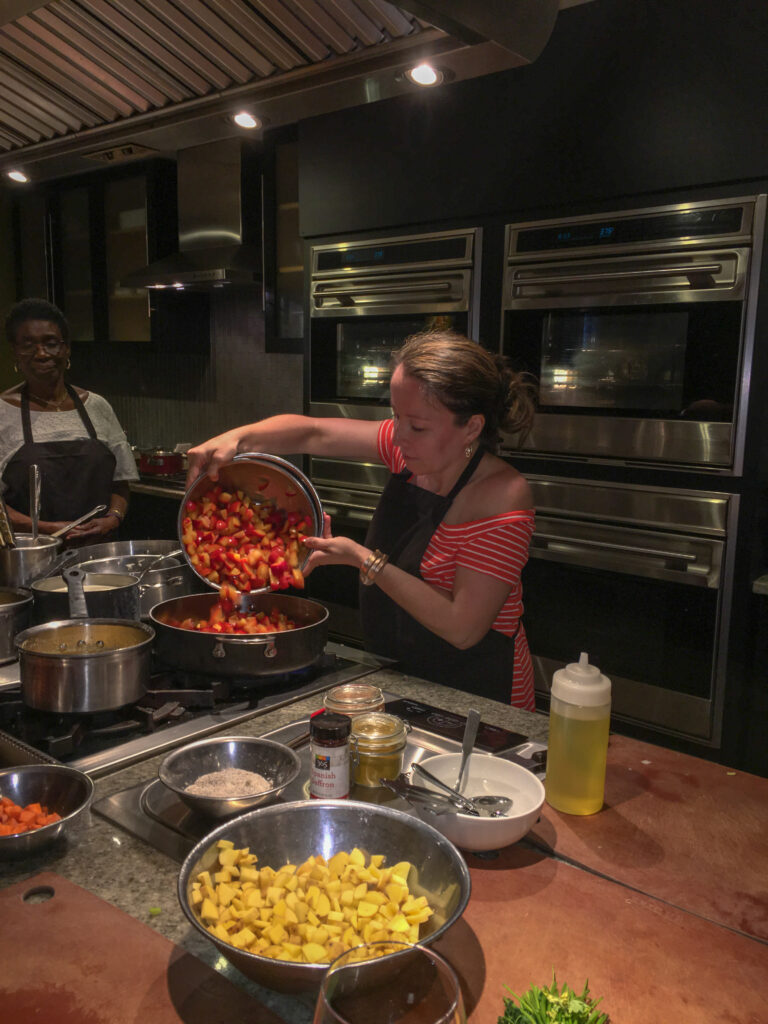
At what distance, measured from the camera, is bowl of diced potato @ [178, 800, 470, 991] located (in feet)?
2.80

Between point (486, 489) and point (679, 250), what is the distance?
127 cm

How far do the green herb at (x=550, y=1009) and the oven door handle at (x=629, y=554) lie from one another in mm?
2048

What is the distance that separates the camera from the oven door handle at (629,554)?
268 cm

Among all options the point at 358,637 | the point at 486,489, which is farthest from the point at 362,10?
the point at 358,637

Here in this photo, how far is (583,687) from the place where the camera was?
124cm

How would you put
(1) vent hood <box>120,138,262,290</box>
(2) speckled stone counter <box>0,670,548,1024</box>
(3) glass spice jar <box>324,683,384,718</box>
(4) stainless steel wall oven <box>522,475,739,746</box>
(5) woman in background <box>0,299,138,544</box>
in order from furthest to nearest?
(1) vent hood <box>120,138,262,290</box> → (5) woman in background <box>0,299,138,544</box> → (4) stainless steel wall oven <box>522,475,739,746</box> → (3) glass spice jar <box>324,683,384,718</box> → (2) speckled stone counter <box>0,670,548,1024</box>

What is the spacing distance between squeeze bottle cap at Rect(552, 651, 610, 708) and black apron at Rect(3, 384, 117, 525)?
260 centimetres

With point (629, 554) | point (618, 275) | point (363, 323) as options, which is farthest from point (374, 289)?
point (629, 554)

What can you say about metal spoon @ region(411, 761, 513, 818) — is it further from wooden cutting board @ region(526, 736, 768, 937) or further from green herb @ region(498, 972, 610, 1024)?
green herb @ region(498, 972, 610, 1024)

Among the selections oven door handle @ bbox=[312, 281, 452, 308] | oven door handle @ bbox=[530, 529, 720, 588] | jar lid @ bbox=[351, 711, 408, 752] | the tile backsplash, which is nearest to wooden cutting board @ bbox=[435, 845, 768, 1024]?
jar lid @ bbox=[351, 711, 408, 752]

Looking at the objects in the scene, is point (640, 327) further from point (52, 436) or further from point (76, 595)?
point (52, 436)

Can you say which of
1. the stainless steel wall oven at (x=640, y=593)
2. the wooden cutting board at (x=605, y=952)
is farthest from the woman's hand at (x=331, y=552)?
the stainless steel wall oven at (x=640, y=593)

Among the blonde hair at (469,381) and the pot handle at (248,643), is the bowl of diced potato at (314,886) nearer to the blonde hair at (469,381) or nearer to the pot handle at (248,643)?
the pot handle at (248,643)

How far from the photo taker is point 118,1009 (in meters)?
0.85
